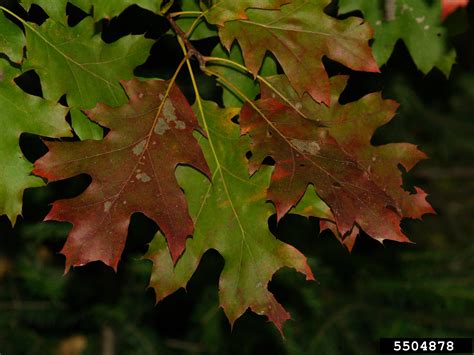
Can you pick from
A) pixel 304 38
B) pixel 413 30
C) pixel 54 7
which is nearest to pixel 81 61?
pixel 54 7

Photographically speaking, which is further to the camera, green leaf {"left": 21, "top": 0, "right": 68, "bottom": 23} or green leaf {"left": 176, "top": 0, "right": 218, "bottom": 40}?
green leaf {"left": 176, "top": 0, "right": 218, "bottom": 40}

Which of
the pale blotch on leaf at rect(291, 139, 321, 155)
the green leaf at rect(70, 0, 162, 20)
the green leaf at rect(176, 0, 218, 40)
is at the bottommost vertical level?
the pale blotch on leaf at rect(291, 139, 321, 155)

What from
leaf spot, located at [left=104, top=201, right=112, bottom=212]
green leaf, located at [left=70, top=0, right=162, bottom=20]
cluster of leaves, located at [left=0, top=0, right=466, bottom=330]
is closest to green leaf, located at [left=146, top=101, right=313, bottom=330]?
cluster of leaves, located at [left=0, top=0, right=466, bottom=330]

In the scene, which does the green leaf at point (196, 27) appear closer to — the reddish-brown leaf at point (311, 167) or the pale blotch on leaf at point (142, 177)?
the reddish-brown leaf at point (311, 167)

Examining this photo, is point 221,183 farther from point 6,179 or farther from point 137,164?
point 6,179

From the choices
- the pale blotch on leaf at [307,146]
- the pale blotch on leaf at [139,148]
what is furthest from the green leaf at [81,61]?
the pale blotch on leaf at [307,146]

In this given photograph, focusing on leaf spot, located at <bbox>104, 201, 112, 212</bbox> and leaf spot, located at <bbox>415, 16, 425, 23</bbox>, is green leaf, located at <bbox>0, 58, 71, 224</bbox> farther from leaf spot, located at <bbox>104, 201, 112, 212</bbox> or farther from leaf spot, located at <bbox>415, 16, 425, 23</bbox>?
leaf spot, located at <bbox>415, 16, 425, 23</bbox>

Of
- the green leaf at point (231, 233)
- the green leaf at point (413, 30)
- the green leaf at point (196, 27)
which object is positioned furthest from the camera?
the green leaf at point (413, 30)

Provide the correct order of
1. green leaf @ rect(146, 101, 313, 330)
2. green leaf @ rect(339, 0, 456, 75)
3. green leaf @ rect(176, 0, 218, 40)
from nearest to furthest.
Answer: green leaf @ rect(146, 101, 313, 330) < green leaf @ rect(176, 0, 218, 40) < green leaf @ rect(339, 0, 456, 75)
